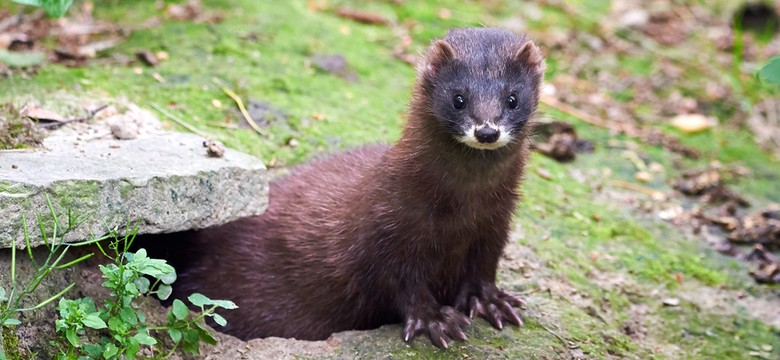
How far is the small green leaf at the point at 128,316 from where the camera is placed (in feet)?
11.5

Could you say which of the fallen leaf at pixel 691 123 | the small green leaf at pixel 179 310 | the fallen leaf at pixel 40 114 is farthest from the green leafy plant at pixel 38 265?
the fallen leaf at pixel 691 123

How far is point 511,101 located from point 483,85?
0.17 metres

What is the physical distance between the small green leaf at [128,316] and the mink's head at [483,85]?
1.56 metres

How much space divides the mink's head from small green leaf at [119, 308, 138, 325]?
156cm

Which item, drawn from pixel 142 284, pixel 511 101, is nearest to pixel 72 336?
pixel 142 284

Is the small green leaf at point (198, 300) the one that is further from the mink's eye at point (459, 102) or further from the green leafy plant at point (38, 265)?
the mink's eye at point (459, 102)

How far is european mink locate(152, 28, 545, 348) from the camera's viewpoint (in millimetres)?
3895

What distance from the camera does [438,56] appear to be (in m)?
3.98

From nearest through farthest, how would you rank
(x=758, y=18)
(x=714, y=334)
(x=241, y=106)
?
(x=714, y=334)
(x=241, y=106)
(x=758, y=18)

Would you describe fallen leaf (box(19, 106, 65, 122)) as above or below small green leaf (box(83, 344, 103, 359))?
above

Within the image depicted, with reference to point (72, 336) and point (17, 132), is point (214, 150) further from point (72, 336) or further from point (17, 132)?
point (72, 336)

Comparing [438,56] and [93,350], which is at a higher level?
[438,56]

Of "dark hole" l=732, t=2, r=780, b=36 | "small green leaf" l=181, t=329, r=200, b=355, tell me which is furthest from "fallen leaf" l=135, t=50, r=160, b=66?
"dark hole" l=732, t=2, r=780, b=36

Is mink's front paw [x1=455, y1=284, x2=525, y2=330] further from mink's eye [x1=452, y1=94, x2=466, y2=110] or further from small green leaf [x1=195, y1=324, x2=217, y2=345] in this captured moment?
small green leaf [x1=195, y1=324, x2=217, y2=345]
